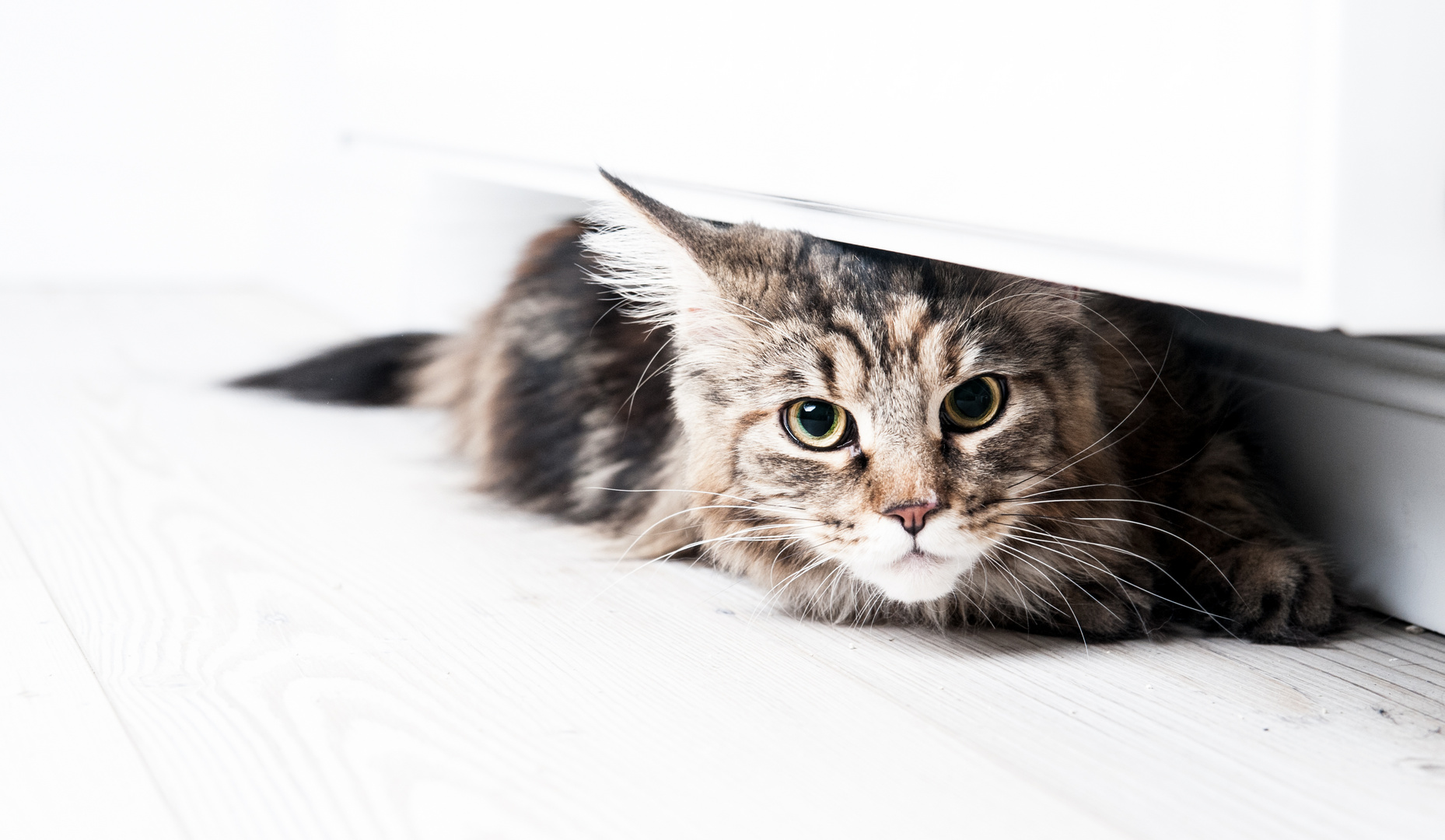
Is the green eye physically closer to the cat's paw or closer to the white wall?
the cat's paw

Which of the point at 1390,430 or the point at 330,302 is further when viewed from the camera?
the point at 330,302

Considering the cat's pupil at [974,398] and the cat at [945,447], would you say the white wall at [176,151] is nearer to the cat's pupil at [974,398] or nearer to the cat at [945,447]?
the cat at [945,447]

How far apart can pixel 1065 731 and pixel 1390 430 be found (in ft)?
1.86

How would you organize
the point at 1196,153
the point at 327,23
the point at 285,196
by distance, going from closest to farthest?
1. the point at 1196,153
2. the point at 327,23
3. the point at 285,196

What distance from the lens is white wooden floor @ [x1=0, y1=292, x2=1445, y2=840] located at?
89 cm

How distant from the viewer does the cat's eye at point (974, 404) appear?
1208mm

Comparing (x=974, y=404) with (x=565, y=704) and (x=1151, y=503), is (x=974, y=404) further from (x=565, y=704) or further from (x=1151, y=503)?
(x=565, y=704)

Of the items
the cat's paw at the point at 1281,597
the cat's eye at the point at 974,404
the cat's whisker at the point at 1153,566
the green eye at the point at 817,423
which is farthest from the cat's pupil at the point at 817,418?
the cat's paw at the point at 1281,597

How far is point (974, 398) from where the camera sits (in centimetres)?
121

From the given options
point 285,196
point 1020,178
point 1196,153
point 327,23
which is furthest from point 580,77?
point 285,196

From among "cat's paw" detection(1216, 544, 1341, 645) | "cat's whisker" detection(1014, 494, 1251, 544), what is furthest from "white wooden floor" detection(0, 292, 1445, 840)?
"cat's whisker" detection(1014, 494, 1251, 544)

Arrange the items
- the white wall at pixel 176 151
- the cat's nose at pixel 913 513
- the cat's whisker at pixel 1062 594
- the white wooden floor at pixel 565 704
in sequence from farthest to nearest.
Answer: the white wall at pixel 176 151 < the cat's whisker at pixel 1062 594 < the cat's nose at pixel 913 513 < the white wooden floor at pixel 565 704

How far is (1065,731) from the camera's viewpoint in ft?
3.36

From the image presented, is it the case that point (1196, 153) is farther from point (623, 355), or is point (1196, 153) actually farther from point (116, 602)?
point (116, 602)
